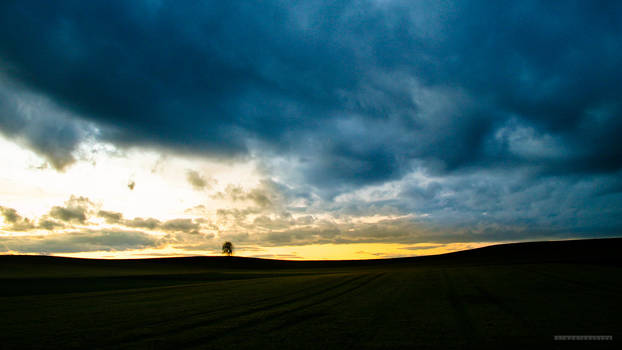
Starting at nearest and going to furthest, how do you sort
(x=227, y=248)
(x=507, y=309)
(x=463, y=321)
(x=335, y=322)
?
(x=463, y=321)
(x=335, y=322)
(x=507, y=309)
(x=227, y=248)

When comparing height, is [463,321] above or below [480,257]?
above

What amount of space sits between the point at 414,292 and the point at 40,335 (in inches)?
791

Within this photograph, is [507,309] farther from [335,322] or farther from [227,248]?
[227,248]

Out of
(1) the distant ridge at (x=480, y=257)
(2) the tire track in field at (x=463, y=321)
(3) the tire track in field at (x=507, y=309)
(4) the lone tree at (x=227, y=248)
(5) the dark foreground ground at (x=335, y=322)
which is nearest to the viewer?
(5) the dark foreground ground at (x=335, y=322)

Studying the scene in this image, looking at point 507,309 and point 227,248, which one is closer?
point 507,309

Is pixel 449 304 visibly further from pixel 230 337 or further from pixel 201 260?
pixel 201 260

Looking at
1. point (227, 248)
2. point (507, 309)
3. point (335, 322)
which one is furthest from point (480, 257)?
point (335, 322)

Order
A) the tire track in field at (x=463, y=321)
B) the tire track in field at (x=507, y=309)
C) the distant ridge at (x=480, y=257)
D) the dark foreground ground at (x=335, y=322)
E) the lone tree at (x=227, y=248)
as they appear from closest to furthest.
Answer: the dark foreground ground at (x=335, y=322) → the tire track in field at (x=463, y=321) → the tire track in field at (x=507, y=309) → the distant ridge at (x=480, y=257) → the lone tree at (x=227, y=248)

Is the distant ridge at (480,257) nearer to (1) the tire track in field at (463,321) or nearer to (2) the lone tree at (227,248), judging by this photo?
(2) the lone tree at (227,248)

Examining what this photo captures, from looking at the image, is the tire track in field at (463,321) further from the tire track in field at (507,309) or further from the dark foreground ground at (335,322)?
the tire track in field at (507,309)

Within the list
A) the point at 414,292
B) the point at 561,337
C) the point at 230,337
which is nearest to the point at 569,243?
the point at 414,292

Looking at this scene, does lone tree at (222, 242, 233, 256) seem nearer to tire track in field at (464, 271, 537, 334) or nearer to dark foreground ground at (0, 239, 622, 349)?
dark foreground ground at (0, 239, 622, 349)

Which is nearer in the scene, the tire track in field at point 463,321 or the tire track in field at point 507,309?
the tire track in field at point 463,321

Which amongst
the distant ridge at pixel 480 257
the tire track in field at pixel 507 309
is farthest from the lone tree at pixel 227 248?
the tire track in field at pixel 507 309
